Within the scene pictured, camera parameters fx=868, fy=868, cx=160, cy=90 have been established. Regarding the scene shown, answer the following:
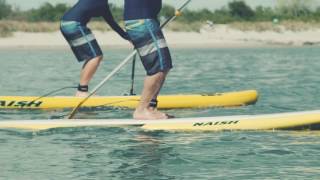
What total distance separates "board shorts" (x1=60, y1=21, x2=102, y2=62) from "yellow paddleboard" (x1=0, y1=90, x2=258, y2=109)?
619mm

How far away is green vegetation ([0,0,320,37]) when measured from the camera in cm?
5478

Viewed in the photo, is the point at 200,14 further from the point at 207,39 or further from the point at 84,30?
the point at 84,30

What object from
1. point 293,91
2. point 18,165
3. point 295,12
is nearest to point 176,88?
point 293,91

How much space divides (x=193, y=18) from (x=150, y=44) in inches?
2107

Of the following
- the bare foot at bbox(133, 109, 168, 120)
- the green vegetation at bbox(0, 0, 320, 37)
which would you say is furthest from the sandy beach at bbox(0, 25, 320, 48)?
the bare foot at bbox(133, 109, 168, 120)

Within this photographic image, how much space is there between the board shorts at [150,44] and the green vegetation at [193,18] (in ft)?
141

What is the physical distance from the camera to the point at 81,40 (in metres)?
12.1

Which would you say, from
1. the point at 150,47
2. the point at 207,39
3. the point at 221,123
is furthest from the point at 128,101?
the point at 207,39

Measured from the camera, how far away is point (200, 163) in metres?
7.54

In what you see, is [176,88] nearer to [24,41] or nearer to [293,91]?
[293,91]

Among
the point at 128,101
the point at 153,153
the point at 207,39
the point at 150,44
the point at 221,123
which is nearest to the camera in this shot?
the point at 153,153

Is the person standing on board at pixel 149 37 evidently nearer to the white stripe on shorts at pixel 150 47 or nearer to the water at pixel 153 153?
the white stripe on shorts at pixel 150 47

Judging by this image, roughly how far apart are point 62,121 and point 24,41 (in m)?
41.3

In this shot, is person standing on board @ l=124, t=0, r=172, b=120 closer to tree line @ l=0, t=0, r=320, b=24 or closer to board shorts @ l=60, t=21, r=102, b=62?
board shorts @ l=60, t=21, r=102, b=62
